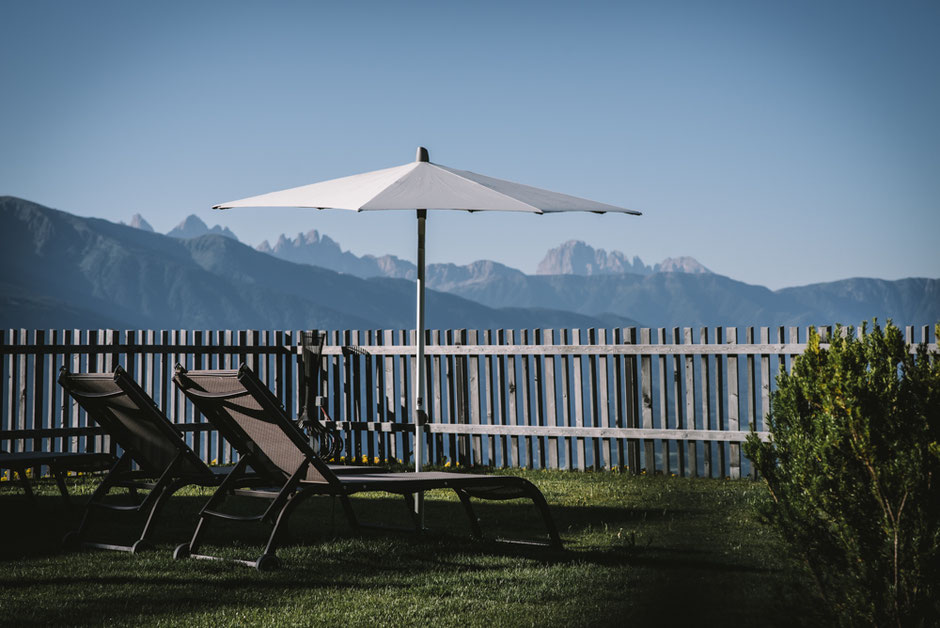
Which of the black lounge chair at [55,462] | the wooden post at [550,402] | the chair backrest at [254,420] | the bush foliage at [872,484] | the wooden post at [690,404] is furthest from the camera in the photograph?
the wooden post at [550,402]

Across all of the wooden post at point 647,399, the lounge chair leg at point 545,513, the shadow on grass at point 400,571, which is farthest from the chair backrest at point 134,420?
the wooden post at point 647,399

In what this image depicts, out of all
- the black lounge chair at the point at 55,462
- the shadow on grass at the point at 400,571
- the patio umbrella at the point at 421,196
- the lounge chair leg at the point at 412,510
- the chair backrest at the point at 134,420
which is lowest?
the shadow on grass at the point at 400,571

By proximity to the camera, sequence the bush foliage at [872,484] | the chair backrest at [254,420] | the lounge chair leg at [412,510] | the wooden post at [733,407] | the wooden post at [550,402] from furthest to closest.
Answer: the wooden post at [550,402] → the wooden post at [733,407] → the lounge chair leg at [412,510] → the chair backrest at [254,420] → the bush foliage at [872,484]

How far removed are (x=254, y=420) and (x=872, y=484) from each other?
3051 mm

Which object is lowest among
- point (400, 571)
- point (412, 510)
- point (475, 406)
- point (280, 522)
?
point (400, 571)

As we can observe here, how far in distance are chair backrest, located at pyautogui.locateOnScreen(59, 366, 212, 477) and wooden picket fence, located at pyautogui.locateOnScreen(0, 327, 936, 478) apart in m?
3.43

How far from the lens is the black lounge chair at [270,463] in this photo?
509 cm

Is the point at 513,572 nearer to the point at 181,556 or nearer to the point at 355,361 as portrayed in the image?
the point at 181,556

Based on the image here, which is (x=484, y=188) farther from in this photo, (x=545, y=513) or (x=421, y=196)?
(x=545, y=513)

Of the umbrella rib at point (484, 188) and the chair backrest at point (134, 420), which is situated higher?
the umbrella rib at point (484, 188)

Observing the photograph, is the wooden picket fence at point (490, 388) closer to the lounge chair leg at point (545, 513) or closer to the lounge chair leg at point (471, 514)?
the lounge chair leg at point (471, 514)

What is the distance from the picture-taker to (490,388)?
11.1 meters

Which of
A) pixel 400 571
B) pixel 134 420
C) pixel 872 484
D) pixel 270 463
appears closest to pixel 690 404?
pixel 400 571

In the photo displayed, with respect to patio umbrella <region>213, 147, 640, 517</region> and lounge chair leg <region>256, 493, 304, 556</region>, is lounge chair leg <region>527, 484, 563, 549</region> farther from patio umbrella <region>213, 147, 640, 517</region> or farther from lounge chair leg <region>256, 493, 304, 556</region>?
lounge chair leg <region>256, 493, 304, 556</region>
